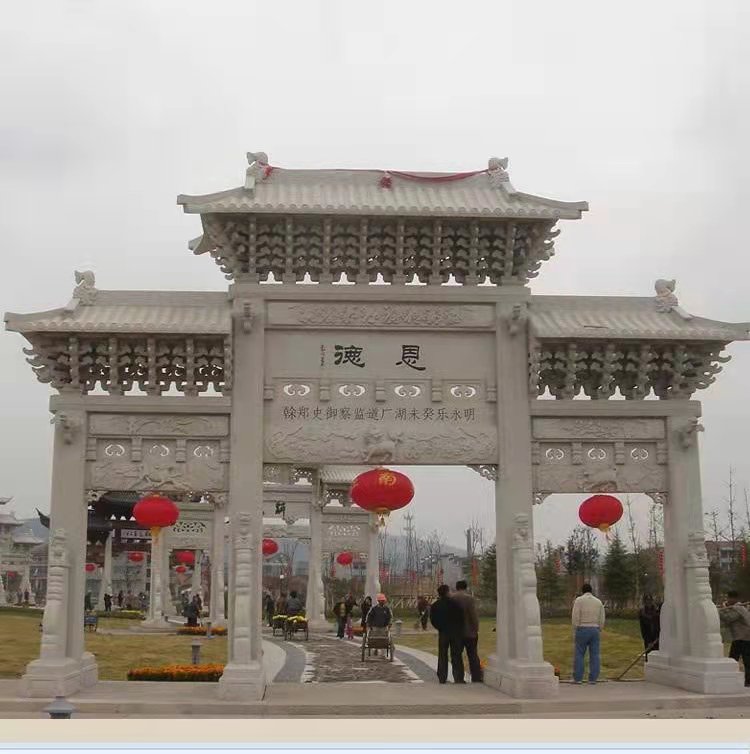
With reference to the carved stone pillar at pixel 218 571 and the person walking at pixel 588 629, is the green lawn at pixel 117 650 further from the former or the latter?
the person walking at pixel 588 629

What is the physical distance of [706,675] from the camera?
9203 millimetres

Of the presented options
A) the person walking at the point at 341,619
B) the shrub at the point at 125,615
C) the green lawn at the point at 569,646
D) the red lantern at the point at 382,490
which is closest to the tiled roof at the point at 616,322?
the red lantern at the point at 382,490

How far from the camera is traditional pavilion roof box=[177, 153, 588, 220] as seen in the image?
31.0ft

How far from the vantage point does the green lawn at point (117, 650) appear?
535 inches

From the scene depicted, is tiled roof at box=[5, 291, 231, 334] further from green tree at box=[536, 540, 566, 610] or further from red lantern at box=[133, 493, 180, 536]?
green tree at box=[536, 540, 566, 610]

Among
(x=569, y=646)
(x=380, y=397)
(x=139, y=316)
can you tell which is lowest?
(x=569, y=646)

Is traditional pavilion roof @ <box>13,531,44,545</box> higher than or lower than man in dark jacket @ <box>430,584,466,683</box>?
higher

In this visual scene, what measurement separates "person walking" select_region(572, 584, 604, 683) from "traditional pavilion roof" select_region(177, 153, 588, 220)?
4.23m

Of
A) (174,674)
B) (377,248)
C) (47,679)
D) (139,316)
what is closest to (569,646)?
(174,674)

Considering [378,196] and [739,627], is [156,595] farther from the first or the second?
[739,627]

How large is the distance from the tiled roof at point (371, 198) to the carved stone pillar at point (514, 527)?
1.13 meters

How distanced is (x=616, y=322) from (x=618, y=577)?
20.7 metres

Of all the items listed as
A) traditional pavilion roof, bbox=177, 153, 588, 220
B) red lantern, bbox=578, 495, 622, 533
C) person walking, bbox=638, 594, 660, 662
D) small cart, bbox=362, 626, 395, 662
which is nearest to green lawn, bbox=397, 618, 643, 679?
person walking, bbox=638, 594, 660, 662

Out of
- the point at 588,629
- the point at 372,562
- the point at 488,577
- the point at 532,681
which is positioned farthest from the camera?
the point at 488,577
